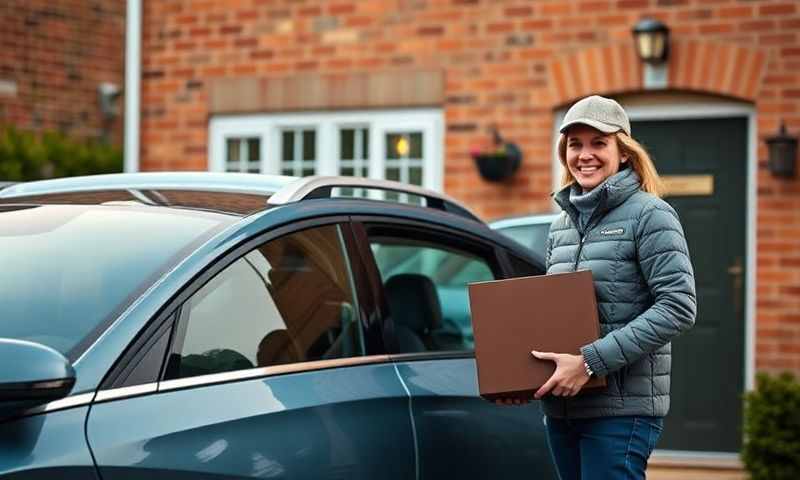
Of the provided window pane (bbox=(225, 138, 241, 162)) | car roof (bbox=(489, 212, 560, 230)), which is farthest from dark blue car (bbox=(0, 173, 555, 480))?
window pane (bbox=(225, 138, 241, 162))

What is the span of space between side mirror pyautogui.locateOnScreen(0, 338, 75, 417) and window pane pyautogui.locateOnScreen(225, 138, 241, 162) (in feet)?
25.9

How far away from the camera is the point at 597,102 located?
3758mm

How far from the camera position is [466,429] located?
13.4 feet

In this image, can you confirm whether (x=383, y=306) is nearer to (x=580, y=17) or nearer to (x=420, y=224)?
Answer: (x=420, y=224)

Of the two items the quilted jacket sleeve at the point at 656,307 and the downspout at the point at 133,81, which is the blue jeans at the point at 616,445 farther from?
the downspout at the point at 133,81

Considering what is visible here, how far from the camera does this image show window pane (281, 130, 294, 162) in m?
10.5

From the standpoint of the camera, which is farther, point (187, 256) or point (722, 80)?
point (722, 80)

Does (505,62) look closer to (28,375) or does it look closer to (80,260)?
(80,260)

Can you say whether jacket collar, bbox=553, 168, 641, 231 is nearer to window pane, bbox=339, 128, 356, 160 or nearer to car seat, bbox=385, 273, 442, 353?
car seat, bbox=385, 273, 442, 353

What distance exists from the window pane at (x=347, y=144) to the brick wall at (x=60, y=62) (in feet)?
16.8

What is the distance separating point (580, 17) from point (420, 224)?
561 cm

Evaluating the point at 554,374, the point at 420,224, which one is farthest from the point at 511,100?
the point at 554,374

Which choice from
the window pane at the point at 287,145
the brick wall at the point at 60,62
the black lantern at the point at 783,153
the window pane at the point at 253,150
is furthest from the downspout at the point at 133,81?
the black lantern at the point at 783,153

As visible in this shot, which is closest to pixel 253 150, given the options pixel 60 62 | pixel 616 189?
pixel 60 62
